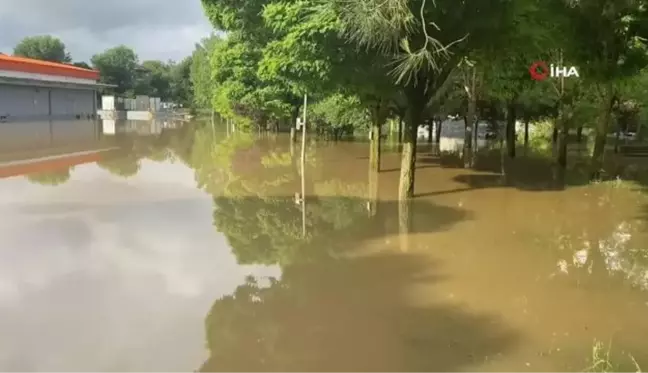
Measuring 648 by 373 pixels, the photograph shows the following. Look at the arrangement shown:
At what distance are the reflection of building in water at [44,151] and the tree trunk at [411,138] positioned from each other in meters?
12.6

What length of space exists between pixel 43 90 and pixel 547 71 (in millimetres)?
51473

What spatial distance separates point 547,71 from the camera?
70.3 ft

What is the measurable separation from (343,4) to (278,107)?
69.6 ft

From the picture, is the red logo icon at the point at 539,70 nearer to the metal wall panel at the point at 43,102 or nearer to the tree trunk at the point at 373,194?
the tree trunk at the point at 373,194

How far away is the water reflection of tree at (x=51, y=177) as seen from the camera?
18358mm

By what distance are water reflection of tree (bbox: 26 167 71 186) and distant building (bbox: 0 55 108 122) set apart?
117 ft

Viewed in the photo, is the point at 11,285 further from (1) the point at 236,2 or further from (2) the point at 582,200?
(1) the point at 236,2

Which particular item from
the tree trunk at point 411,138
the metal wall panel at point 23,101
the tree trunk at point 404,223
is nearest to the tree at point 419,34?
the tree trunk at point 411,138

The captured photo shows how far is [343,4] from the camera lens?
12.5 metres

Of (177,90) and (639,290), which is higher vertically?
(177,90)

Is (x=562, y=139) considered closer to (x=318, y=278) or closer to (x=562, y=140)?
(x=562, y=140)

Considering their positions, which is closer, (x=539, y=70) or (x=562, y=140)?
(x=539, y=70)

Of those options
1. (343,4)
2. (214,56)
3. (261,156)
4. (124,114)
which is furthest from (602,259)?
(124,114)

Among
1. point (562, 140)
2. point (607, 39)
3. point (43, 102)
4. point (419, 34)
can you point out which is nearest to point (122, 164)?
point (419, 34)
